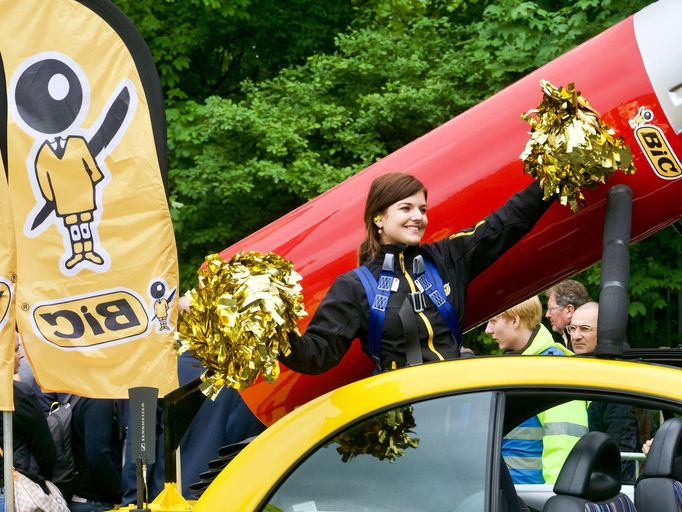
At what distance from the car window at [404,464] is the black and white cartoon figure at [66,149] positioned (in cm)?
237

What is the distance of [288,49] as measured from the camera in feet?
47.1

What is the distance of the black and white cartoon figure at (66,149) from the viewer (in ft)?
15.7

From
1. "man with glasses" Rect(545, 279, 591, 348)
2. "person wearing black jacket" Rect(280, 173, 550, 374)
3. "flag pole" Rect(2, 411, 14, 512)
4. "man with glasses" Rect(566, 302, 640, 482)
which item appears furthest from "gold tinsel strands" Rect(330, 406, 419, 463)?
"man with glasses" Rect(545, 279, 591, 348)

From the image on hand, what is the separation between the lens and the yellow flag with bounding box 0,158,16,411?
175 inches

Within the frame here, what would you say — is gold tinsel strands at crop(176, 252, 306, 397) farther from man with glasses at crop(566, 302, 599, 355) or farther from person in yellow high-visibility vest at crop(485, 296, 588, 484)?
man with glasses at crop(566, 302, 599, 355)

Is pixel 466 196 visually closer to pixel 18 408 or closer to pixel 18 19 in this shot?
pixel 18 19

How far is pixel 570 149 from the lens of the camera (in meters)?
3.64

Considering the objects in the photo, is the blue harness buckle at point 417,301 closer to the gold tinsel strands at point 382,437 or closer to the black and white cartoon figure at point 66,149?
the gold tinsel strands at point 382,437

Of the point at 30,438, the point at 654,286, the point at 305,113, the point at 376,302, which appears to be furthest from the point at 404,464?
the point at 305,113

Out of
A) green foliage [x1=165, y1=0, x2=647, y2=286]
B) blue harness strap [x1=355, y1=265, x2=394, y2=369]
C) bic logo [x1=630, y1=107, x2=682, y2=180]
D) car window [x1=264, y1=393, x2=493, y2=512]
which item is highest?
green foliage [x1=165, y1=0, x2=647, y2=286]

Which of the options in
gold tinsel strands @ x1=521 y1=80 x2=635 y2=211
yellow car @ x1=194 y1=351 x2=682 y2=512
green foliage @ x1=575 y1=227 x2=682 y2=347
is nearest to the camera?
yellow car @ x1=194 y1=351 x2=682 y2=512

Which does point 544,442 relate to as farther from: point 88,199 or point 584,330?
point 88,199

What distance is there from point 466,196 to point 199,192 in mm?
7745

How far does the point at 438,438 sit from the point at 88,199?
2.65m
